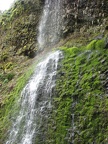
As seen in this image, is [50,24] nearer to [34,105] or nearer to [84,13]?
[84,13]

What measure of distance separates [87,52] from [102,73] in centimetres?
197

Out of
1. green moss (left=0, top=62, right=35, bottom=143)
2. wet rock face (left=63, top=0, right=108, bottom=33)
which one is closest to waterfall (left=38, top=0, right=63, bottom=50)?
wet rock face (left=63, top=0, right=108, bottom=33)

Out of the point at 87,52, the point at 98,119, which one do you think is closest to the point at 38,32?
the point at 87,52

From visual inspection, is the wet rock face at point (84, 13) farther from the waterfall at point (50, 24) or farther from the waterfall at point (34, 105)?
the waterfall at point (34, 105)

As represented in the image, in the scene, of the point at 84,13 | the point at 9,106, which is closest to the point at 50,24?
the point at 84,13

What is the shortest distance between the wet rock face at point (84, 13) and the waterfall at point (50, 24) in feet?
1.83

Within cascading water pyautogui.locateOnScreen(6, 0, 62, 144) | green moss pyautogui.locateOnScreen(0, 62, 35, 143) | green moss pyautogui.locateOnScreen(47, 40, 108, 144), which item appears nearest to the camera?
green moss pyautogui.locateOnScreen(47, 40, 108, 144)

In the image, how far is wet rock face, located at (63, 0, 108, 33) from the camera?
13815mm

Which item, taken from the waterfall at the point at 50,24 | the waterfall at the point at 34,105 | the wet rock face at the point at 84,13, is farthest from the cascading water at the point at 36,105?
the waterfall at the point at 50,24

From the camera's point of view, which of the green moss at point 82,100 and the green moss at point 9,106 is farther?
the green moss at point 9,106

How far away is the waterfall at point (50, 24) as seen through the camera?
15117 mm

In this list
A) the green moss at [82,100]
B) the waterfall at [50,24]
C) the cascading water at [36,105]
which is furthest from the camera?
the waterfall at [50,24]

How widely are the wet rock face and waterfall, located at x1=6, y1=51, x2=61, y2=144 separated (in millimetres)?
3664

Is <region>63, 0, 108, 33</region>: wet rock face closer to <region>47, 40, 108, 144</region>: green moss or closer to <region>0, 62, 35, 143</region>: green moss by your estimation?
<region>47, 40, 108, 144</region>: green moss
